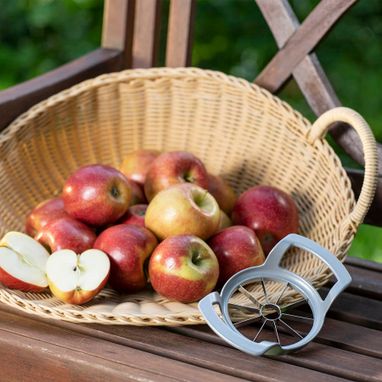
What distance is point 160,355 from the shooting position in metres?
1.50

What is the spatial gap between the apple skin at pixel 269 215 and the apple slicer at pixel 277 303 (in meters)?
0.16

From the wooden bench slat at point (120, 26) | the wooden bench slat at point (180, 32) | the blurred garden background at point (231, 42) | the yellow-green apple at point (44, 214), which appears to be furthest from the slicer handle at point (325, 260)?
the blurred garden background at point (231, 42)

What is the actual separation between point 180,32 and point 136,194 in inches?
17.4

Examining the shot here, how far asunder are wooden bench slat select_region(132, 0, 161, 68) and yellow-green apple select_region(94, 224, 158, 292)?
0.65 metres

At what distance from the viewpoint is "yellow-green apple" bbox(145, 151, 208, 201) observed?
1.87m

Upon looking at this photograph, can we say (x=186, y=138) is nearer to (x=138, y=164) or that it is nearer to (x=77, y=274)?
(x=138, y=164)

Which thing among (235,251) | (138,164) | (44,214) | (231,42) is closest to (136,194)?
(138,164)

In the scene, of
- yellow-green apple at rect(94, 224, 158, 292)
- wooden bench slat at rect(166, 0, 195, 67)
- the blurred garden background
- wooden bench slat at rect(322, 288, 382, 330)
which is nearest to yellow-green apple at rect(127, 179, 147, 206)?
yellow-green apple at rect(94, 224, 158, 292)

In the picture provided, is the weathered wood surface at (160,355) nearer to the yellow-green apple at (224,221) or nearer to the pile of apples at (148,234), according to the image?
the pile of apples at (148,234)

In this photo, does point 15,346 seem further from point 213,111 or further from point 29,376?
point 213,111

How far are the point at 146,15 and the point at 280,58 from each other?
37 centimetres

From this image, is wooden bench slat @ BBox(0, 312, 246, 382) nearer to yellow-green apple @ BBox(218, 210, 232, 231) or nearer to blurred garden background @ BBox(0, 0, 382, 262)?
yellow-green apple @ BBox(218, 210, 232, 231)

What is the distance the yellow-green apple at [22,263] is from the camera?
5.40ft

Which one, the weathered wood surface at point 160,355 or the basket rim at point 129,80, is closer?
the weathered wood surface at point 160,355
